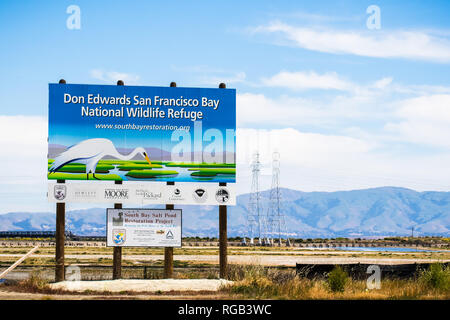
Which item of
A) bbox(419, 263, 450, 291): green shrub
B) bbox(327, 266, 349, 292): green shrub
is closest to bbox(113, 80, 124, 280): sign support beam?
bbox(327, 266, 349, 292): green shrub

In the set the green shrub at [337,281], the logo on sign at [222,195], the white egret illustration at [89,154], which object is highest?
the white egret illustration at [89,154]

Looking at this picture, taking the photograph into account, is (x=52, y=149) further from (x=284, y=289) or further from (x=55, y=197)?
(x=284, y=289)

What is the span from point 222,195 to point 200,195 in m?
0.95

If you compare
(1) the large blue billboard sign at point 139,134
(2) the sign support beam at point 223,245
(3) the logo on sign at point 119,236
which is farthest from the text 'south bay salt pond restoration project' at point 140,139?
(3) the logo on sign at point 119,236

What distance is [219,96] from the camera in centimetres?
2639

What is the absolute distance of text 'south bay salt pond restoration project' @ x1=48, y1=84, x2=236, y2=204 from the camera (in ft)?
82.8

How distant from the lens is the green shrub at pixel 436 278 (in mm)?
22641

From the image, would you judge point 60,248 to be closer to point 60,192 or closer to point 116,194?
point 60,192

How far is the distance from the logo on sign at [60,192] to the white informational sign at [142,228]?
6.42 feet

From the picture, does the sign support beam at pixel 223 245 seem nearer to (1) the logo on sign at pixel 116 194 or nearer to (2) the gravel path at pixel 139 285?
(2) the gravel path at pixel 139 285

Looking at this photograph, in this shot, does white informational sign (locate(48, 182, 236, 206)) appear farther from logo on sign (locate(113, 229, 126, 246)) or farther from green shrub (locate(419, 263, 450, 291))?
green shrub (locate(419, 263, 450, 291))

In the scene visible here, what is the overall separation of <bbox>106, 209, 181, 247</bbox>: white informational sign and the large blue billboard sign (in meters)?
1.48
